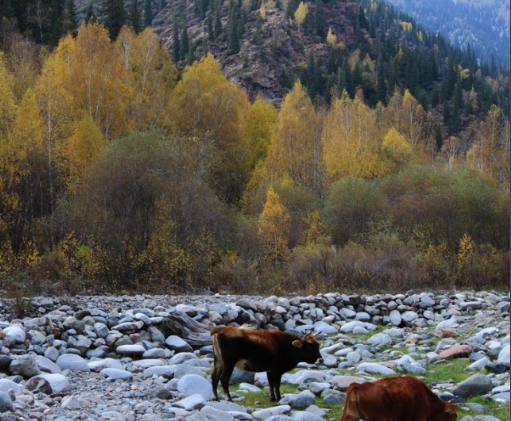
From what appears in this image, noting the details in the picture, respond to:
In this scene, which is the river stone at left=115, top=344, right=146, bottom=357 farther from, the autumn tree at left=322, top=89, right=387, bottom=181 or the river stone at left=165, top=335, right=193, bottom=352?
the autumn tree at left=322, top=89, right=387, bottom=181

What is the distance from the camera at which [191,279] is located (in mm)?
21359

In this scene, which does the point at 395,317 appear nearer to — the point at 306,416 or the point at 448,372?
the point at 448,372

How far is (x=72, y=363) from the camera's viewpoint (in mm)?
9422

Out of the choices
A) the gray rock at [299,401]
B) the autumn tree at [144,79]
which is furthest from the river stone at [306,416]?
the autumn tree at [144,79]

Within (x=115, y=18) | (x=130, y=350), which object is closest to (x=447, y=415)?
(x=130, y=350)

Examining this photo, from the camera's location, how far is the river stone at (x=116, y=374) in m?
8.78

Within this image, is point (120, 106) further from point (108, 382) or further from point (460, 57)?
point (460, 57)

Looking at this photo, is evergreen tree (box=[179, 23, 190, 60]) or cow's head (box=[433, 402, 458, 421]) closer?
cow's head (box=[433, 402, 458, 421])

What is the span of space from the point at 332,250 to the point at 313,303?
260 inches

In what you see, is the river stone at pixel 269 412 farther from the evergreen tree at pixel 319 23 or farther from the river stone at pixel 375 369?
the evergreen tree at pixel 319 23

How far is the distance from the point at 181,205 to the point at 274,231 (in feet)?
15.9

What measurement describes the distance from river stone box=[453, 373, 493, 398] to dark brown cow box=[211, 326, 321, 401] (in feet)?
6.24

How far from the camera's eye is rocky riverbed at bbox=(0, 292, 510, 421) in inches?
279

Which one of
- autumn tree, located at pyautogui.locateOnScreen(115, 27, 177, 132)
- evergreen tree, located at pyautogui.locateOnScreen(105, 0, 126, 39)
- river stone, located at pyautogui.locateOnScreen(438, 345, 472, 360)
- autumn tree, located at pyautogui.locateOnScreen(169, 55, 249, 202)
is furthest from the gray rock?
evergreen tree, located at pyautogui.locateOnScreen(105, 0, 126, 39)
